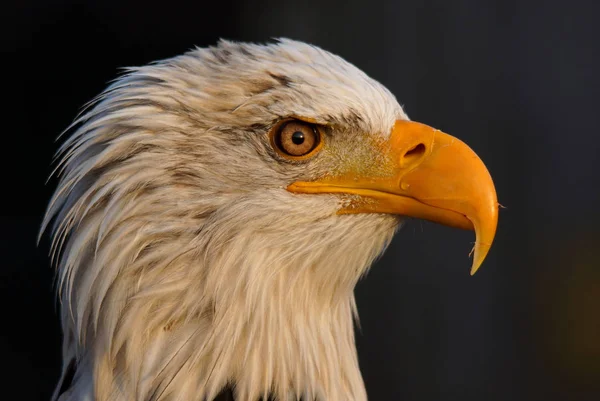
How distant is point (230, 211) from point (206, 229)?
0.21ft

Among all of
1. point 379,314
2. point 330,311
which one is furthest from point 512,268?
point 330,311

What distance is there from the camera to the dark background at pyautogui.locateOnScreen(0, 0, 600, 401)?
433 centimetres

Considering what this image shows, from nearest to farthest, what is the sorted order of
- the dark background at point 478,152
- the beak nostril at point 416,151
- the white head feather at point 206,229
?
the white head feather at point 206,229, the beak nostril at point 416,151, the dark background at point 478,152

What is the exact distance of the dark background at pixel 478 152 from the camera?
14.2ft

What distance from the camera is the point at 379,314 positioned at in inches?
173

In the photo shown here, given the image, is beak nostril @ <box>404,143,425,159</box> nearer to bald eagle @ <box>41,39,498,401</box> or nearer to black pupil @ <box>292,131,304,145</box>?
bald eagle @ <box>41,39,498,401</box>

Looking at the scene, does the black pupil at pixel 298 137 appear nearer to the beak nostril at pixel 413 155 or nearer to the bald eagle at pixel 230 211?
the bald eagle at pixel 230 211

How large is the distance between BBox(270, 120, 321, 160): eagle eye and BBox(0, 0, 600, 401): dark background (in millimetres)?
2639

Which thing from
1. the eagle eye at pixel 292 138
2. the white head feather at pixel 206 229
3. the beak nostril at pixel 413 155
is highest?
the beak nostril at pixel 413 155

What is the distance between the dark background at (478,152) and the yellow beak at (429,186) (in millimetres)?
2548

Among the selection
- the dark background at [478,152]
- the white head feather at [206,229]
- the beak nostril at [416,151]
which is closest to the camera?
the white head feather at [206,229]

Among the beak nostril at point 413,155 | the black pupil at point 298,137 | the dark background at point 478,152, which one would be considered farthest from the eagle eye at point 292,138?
the dark background at point 478,152

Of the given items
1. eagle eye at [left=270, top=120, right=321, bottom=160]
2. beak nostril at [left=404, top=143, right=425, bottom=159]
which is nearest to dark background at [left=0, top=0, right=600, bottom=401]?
beak nostril at [left=404, top=143, right=425, bottom=159]

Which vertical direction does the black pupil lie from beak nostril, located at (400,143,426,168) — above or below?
below
